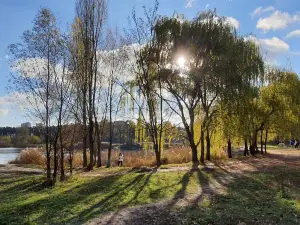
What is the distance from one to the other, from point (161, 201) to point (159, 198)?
1.32 ft

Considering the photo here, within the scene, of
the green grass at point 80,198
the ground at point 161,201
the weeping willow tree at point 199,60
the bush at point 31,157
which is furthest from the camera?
the bush at point 31,157

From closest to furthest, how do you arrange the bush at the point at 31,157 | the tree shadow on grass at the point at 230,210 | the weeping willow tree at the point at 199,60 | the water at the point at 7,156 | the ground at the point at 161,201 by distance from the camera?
the tree shadow on grass at the point at 230,210
the ground at the point at 161,201
the weeping willow tree at the point at 199,60
the bush at the point at 31,157
the water at the point at 7,156

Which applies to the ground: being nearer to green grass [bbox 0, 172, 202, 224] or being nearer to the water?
green grass [bbox 0, 172, 202, 224]

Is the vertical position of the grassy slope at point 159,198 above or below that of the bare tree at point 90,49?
below

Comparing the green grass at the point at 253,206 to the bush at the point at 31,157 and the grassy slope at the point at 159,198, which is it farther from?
the bush at the point at 31,157

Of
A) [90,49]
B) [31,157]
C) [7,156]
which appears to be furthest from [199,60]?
[7,156]

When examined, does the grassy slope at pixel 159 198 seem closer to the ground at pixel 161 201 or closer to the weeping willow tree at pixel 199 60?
the ground at pixel 161 201

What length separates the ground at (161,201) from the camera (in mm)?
7684

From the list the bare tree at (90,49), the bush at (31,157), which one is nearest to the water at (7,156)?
the bush at (31,157)

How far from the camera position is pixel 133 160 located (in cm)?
2439

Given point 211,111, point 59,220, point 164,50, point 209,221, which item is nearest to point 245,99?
point 211,111

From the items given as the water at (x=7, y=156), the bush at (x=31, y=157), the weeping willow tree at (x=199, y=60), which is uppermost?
the weeping willow tree at (x=199, y=60)

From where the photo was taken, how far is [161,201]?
9180 millimetres

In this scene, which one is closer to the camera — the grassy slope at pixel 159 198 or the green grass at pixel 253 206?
the green grass at pixel 253 206
